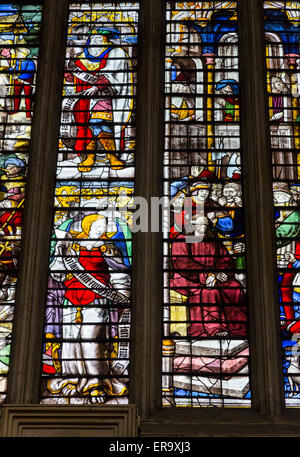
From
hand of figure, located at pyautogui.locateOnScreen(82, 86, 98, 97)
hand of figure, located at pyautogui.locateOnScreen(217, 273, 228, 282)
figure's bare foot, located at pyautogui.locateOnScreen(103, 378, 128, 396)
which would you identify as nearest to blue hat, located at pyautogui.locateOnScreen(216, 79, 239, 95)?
hand of figure, located at pyautogui.locateOnScreen(82, 86, 98, 97)

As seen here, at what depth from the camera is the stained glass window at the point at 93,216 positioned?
960 centimetres

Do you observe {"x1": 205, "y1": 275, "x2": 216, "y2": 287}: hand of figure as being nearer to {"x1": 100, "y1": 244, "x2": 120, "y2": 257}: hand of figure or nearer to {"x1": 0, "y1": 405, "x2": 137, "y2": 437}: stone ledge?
{"x1": 100, "y1": 244, "x2": 120, "y2": 257}: hand of figure

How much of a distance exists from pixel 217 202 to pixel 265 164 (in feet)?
1.99

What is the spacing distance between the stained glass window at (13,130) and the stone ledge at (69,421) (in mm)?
1625

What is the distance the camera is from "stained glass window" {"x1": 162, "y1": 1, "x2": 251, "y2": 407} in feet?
31.4

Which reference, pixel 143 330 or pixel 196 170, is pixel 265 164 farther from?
pixel 143 330

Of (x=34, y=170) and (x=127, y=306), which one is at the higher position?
(x=34, y=170)

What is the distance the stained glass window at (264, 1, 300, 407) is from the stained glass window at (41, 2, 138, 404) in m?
1.46

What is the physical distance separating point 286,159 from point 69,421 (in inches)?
159

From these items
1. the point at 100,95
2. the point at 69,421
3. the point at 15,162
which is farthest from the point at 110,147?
the point at 69,421

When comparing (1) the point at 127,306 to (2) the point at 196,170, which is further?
(2) the point at 196,170
